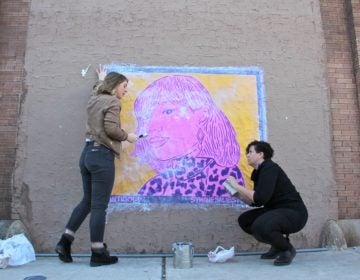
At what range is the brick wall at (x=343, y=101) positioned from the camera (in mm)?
4676

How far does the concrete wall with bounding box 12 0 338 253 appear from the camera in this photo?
14.3 feet

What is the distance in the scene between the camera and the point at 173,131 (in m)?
4.56

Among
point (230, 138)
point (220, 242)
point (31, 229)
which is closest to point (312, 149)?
point (230, 138)

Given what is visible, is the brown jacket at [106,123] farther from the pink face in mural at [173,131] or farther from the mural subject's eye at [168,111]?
the mural subject's eye at [168,111]

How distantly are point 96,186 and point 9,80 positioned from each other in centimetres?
205

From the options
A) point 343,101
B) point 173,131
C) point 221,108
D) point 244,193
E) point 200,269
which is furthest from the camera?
point 343,101

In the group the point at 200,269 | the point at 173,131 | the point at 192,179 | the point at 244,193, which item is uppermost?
the point at 173,131

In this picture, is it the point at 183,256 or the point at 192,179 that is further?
the point at 192,179

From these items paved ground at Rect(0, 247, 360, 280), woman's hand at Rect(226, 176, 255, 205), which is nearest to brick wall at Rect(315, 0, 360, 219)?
paved ground at Rect(0, 247, 360, 280)

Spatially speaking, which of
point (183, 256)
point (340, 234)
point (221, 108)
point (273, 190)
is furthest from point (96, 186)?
point (340, 234)

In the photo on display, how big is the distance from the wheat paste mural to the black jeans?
0.63m

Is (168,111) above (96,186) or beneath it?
above

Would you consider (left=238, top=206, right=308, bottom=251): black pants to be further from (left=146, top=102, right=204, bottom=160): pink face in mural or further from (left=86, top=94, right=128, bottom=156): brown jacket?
(left=86, top=94, right=128, bottom=156): brown jacket

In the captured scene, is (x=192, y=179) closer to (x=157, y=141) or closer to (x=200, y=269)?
(x=157, y=141)
